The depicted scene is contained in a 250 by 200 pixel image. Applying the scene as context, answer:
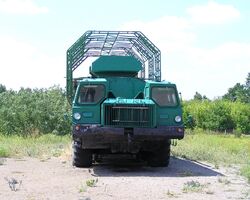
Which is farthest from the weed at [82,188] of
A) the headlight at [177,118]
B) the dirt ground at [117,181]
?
the headlight at [177,118]

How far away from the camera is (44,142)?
24703mm

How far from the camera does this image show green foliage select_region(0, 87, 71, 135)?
30188 mm

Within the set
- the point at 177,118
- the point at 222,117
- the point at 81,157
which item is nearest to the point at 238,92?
the point at 222,117

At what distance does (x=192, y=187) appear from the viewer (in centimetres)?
1126

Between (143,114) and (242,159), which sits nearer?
(143,114)

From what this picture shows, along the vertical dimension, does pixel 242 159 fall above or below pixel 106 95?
below

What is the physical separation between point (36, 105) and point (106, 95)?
54.0 ft

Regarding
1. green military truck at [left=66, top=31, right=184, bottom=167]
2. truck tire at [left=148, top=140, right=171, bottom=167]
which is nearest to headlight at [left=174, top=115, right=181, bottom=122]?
green military truck at [left=66, top=31, right=184, bottom=167]

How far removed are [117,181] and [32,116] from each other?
61.1ft

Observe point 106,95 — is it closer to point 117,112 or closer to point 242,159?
point 117,112

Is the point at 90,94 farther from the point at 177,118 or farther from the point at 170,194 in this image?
the point at 170,194

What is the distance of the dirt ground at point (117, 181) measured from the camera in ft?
34.0

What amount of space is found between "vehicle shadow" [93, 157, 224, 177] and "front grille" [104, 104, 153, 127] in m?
1.28

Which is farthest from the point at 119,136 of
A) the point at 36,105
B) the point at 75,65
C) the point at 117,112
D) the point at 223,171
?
the point at 36,105
